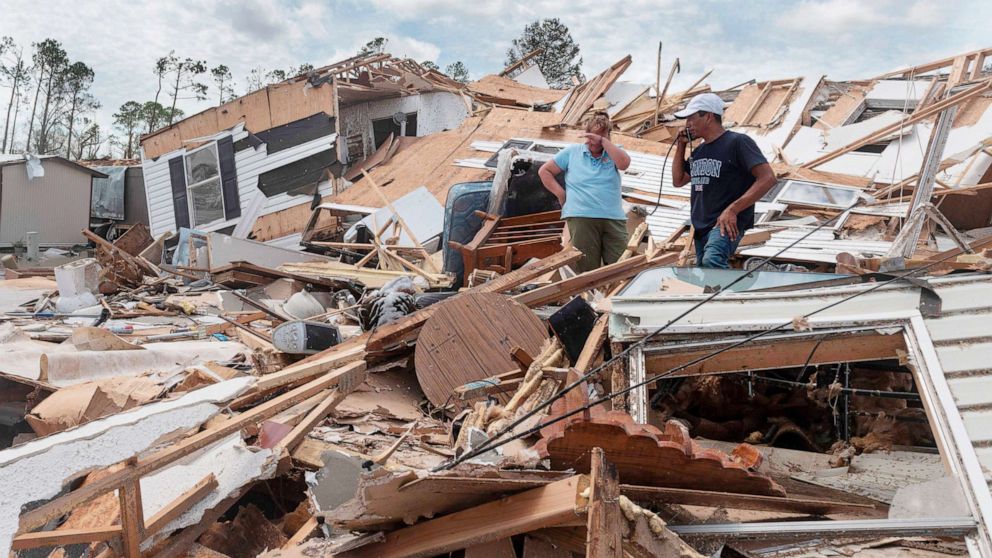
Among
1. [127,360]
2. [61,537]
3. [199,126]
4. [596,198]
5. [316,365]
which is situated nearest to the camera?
[61,537]

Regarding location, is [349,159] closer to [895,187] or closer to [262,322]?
[262,322]

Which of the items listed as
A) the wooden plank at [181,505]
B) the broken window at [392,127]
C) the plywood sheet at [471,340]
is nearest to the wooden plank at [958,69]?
the broken window at [392,127]

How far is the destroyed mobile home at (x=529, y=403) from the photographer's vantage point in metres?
2.19

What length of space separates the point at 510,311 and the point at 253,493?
68.7 inches

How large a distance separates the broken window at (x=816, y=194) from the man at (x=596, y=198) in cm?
496

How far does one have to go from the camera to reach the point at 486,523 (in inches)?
84.1

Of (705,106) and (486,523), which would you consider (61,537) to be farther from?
(705,106)

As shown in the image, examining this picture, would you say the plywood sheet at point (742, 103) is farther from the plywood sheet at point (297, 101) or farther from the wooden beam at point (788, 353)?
the wooden beam at point (788, 353)

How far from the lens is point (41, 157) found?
766 inches

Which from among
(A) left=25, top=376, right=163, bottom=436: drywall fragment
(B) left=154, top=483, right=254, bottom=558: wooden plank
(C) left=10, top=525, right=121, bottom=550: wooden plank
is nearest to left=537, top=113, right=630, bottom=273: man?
(A) left=25, top=376, right=163, bottom=436: drywall fragment

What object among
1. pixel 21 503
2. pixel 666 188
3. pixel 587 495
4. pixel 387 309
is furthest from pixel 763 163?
pixel 666 188

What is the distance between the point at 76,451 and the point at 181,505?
1.66ft

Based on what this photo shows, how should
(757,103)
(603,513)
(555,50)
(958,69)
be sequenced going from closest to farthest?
(603,513) → (958,69) → (757,103) → (555,50)

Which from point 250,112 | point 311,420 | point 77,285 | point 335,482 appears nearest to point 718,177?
point 311,420
